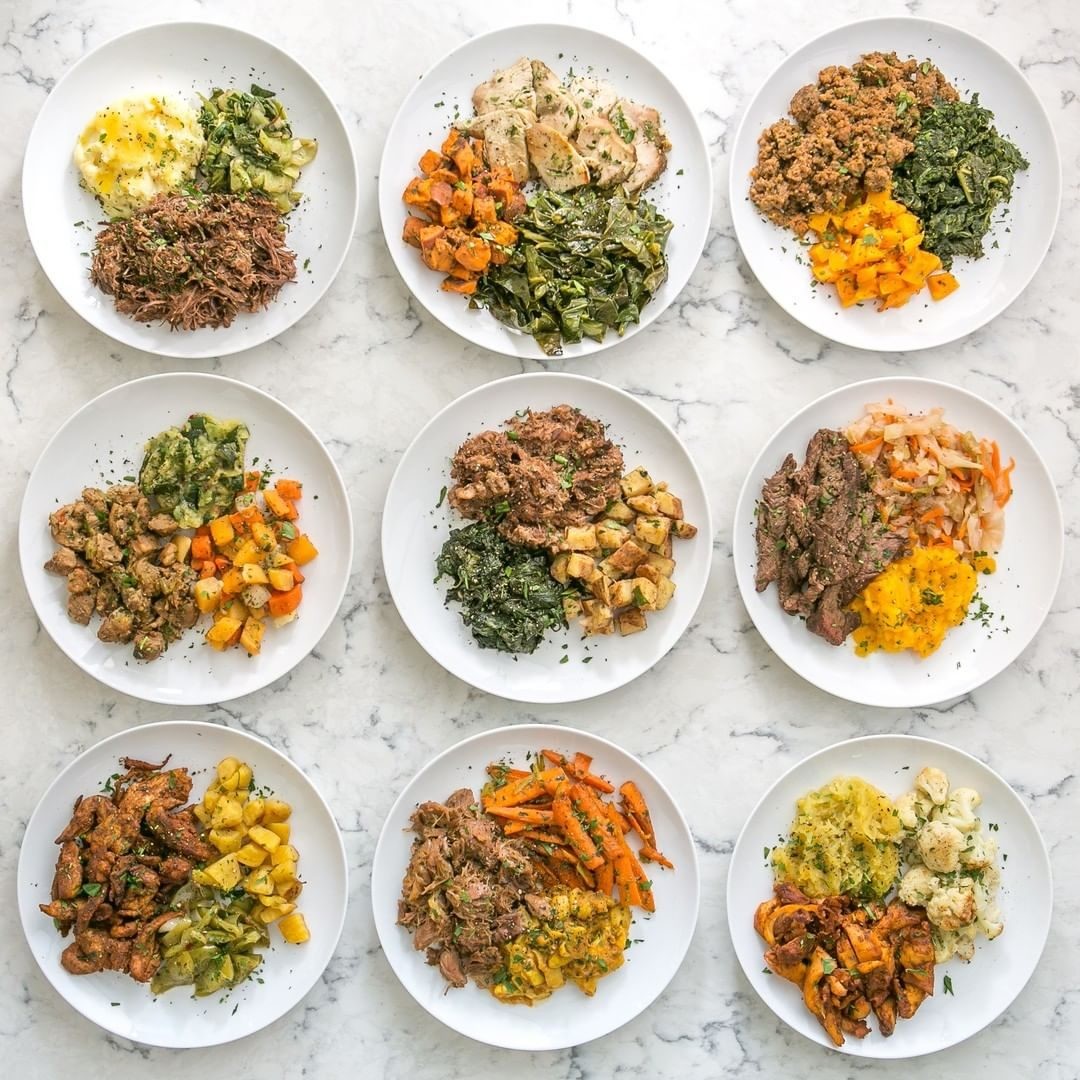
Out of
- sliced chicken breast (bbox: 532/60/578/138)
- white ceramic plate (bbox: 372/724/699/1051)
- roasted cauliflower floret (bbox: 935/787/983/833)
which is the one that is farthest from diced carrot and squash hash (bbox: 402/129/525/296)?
roasted cauliflower floret (bbox: 935/787/983/833)

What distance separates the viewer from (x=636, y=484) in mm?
4027

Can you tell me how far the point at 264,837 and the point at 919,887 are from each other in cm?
253

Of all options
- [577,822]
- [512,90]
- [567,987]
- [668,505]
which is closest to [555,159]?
[512,90]

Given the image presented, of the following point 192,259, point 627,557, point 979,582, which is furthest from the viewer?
point 979,582

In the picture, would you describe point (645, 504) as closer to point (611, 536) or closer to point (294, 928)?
point (611, 536)

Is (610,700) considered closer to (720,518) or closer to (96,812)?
(720,518)

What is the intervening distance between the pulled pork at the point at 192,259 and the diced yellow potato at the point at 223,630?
1.12 meters

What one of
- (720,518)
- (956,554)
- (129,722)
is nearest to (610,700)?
(720,518)

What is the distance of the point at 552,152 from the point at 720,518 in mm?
1569

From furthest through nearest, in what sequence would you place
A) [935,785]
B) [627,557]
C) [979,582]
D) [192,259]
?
[979,582], [935,785], [627,557], [192,259]

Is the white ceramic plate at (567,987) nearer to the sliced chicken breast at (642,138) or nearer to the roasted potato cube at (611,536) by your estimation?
the roasted potato cube at (611,536)

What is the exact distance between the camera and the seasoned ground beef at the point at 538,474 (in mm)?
3922

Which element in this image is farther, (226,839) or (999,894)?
(999,894)

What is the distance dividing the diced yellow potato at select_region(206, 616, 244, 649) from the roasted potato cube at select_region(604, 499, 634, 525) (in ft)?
4.86
